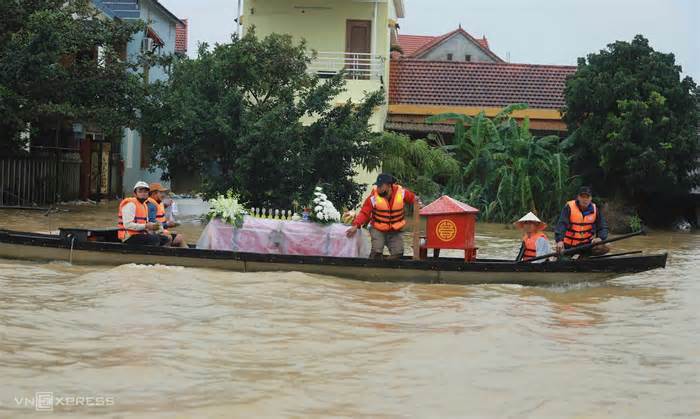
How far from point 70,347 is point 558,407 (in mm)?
4235

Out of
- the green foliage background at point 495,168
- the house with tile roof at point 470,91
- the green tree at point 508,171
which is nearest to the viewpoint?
the green foliage background at point 495,168

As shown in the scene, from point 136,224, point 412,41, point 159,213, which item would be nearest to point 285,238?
point 159,213

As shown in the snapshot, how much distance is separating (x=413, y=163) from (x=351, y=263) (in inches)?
510

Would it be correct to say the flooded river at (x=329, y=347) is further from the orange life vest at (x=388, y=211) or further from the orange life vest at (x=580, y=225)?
the orange life vest at (x=388, y=211)

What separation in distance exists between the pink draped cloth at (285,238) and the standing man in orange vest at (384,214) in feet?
0.68

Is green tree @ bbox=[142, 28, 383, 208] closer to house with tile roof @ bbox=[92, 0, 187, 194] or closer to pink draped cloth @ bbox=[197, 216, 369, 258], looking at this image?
pink draped cloth @ bbox=[197, 216, 369, 258]

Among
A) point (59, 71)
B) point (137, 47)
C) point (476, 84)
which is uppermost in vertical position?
point (137, 47)

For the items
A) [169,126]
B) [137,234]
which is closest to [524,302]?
[137,234]

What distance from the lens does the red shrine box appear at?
13.4 metres

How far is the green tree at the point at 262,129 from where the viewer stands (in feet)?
68.4

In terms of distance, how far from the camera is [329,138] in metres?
21.2

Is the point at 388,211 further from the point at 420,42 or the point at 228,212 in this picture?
the point at 420,42

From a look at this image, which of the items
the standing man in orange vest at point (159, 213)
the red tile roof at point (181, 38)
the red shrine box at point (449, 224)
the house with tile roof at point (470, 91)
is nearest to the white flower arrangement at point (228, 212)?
the standing man in orange vest at point (159, 213)

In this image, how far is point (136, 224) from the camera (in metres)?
Result: 14.2
